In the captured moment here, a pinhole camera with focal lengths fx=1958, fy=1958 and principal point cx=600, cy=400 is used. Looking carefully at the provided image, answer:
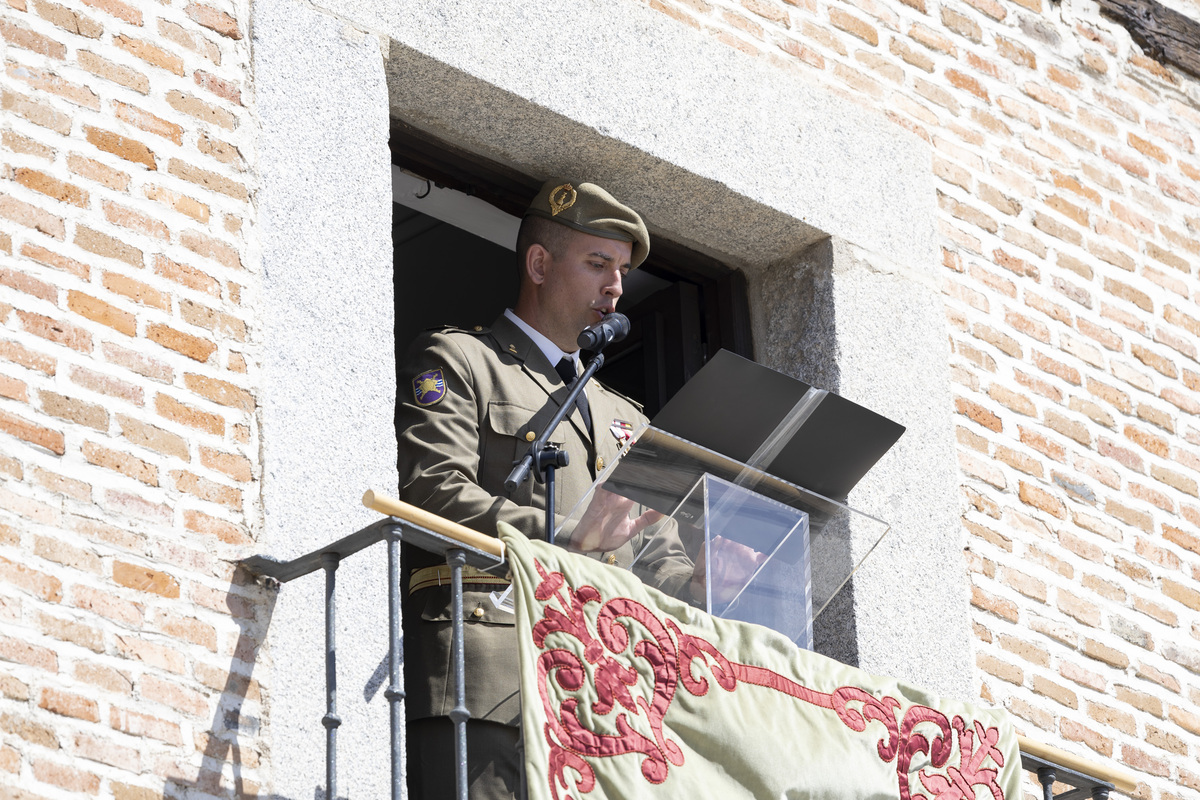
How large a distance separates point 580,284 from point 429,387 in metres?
0.69

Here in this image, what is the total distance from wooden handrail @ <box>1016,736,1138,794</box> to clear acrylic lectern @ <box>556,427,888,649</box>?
0.66m

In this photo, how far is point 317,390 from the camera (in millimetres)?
4062

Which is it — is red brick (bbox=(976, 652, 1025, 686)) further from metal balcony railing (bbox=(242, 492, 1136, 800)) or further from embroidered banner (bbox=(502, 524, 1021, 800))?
metal balcony railing (bbox=(242, 492, 1136, 800))

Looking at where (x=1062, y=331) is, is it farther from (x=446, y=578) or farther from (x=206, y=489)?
(x=206, y=489)

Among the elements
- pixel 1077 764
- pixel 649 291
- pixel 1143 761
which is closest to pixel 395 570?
pixel 1077 764

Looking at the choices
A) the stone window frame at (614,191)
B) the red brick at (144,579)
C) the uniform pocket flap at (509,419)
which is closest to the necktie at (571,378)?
the uniform pocket flap at (509,419)

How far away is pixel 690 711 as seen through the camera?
393 centimetres

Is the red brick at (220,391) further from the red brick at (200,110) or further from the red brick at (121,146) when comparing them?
the red brick at (200,110)

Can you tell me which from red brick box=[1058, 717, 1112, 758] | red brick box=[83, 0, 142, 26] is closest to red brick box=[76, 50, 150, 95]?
red brick box=[83, 0, 142, 26]

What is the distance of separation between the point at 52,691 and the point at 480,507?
1056 mm

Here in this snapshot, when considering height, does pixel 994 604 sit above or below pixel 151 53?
below

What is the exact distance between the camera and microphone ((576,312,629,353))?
13.4ft

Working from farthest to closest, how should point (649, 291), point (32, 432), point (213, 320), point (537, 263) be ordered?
point (649, 291), point (537, 263), point (213, 320), point (32, 432)

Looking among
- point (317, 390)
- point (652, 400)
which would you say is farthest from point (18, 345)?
point (652, 400)
